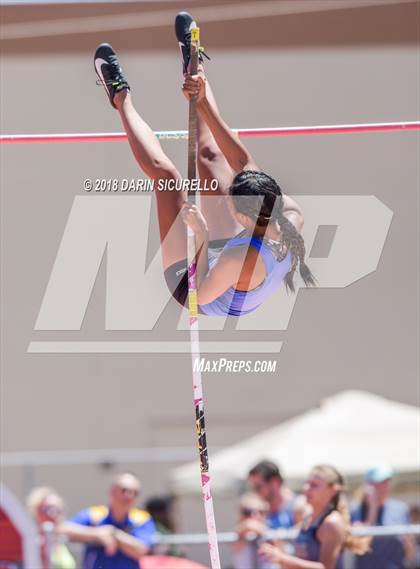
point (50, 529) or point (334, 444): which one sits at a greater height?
point (334, 444)

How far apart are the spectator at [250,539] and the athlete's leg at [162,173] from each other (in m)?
1.83

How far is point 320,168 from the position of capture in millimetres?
6887

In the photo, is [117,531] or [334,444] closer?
[117,531]

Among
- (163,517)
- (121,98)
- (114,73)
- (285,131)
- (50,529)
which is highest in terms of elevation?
(285,131)

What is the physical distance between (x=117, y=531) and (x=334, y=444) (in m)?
2.42

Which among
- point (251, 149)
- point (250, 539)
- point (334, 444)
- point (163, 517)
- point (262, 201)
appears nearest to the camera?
point (262, 201)

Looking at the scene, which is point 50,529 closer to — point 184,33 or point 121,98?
point 121,98

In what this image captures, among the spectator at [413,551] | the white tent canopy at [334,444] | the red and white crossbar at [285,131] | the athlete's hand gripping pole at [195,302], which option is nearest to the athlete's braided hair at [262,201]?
the athlete's hand gripping pole at [195,302]

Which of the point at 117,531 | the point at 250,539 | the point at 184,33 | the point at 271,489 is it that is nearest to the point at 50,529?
the point at 117,531

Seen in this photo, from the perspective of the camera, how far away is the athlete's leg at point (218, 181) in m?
4.63

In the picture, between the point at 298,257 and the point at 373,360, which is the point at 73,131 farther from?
the point at 298,257

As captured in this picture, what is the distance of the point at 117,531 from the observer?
5527 millimetres

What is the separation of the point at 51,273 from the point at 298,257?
285 centimetres

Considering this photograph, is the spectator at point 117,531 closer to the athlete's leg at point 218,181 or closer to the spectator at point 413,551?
the spectator at point 413,551
